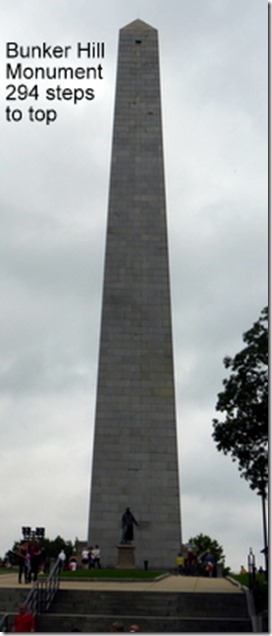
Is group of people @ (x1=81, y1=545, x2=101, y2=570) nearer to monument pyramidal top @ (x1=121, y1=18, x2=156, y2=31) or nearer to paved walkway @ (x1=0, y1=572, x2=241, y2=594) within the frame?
paved walkway @ (x1=0, y1=572, x2=241, y2=594)

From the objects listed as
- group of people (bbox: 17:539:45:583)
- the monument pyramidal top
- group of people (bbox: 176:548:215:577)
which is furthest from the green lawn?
the monument pyramidal top

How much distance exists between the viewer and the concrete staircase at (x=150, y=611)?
696 inches

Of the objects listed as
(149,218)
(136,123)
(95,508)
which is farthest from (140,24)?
(95,508)

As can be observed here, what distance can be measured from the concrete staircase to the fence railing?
21 cm

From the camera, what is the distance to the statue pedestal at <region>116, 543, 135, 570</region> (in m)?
29.9

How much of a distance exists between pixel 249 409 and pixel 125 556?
38.2 ft

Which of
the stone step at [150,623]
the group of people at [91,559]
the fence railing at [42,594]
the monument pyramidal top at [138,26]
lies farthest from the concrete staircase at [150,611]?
the monument pyramidal top at [138,26]

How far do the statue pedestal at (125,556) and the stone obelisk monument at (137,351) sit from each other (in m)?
3.45

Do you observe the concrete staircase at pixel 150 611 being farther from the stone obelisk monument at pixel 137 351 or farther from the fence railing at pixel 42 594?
the stone obelisk monument at pixel 137 351

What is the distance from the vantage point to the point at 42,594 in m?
18.9

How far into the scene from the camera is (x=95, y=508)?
3453cm

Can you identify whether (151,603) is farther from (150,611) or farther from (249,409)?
(249,409)

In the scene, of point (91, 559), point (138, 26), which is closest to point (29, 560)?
point (91, 559)

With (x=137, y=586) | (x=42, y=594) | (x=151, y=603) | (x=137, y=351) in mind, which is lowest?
(x=151, y=603)
